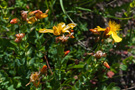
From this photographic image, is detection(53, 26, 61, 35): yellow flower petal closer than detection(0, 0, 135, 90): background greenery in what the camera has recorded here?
Yes

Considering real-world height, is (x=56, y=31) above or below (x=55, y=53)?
above

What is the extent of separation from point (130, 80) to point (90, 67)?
48.6 inches

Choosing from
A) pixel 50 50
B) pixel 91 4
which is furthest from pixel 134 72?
pixel 50 50

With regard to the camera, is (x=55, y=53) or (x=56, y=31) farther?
(x=55, y=53)

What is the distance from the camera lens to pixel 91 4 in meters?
Result: 2.61

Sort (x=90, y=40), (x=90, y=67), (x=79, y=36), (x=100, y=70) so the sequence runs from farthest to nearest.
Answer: (x=90, y=40) < (x=79, y=36) < (x=100, y=70) < (x=90, y=67)

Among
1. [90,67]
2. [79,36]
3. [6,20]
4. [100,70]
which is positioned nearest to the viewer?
[90,67]

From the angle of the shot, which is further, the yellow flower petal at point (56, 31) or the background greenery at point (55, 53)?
the background greenery at point (55, 53)

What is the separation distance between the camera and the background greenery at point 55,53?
5.88ft

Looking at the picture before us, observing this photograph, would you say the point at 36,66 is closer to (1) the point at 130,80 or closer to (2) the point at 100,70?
(2) the point at 100,70

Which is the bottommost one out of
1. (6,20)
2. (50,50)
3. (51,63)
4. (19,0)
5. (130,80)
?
(130,80)

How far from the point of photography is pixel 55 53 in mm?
1924

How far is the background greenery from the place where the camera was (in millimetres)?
1793

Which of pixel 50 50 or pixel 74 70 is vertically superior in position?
pixel 50 50
